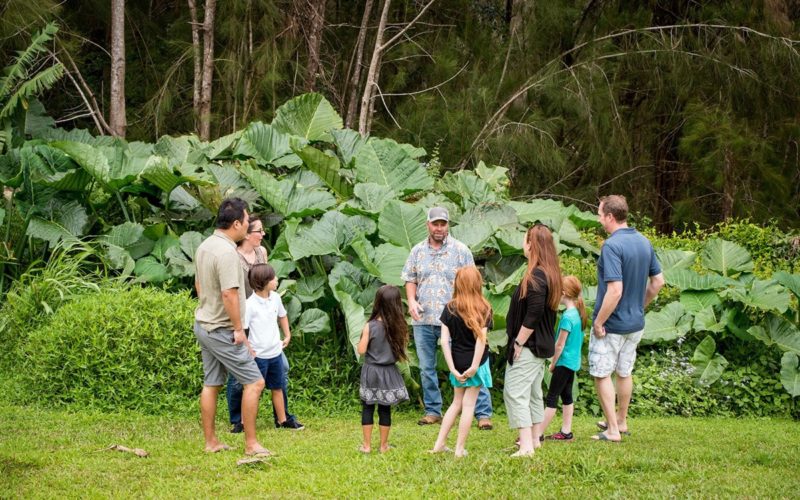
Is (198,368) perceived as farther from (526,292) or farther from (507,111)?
(507,111)

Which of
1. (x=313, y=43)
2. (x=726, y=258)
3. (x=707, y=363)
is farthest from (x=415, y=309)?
(x=313, y=43)

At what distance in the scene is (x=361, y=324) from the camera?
7379 mm

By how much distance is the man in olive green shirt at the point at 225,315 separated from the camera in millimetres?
5164

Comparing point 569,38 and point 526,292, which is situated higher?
point 569,38

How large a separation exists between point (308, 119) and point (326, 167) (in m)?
1.20

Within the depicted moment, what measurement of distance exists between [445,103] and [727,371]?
7.41 metres

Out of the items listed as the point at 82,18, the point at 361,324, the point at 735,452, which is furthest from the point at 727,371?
the point at 82,18

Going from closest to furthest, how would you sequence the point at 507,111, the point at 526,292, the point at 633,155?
the point at 526,292
the point at 507,111
the point at 633,155

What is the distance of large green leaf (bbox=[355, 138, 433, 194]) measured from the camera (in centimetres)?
933

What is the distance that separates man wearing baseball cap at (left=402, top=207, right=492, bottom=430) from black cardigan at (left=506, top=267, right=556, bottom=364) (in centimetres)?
135

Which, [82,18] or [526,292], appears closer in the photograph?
[526,292]

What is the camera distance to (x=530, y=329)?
5289mm

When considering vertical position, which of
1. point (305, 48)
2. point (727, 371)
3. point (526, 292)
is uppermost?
point (305, 48)

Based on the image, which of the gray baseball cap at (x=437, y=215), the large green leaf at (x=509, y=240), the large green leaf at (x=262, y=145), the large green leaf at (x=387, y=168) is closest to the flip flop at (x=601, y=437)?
the gray baseball cap at (x=437, y=215)
